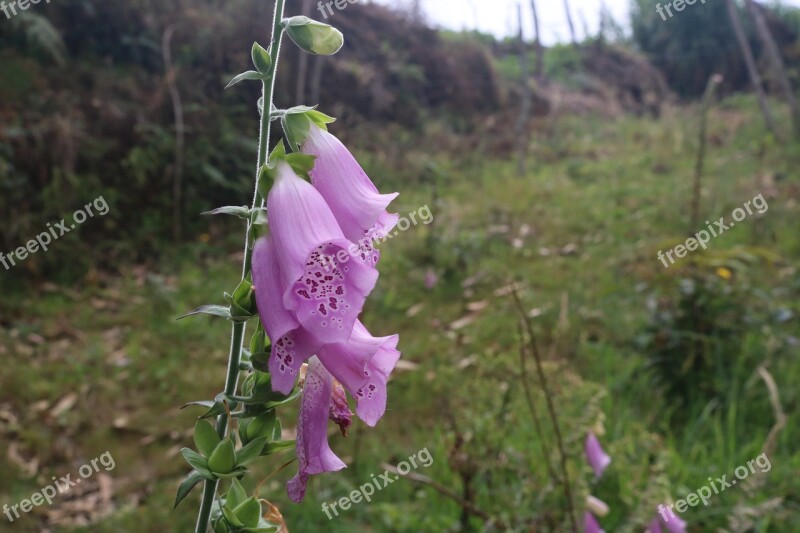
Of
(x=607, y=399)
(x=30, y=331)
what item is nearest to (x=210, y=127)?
(x=30, y=331)

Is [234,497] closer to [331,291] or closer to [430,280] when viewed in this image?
[331,291]

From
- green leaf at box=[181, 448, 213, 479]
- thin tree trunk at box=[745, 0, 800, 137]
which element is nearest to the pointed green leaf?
green leaf at box=[181, 448, 213, 479]

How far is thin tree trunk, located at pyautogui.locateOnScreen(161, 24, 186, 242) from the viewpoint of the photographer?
20.5 ft

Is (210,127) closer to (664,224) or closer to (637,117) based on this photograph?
(664,224)

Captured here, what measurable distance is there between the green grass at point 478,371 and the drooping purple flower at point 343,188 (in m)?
1.26

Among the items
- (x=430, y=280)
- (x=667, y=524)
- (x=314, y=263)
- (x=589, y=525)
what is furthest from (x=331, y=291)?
(x=430, y=280)

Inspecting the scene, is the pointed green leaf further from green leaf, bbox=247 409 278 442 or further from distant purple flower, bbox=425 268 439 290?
distant purple flower, bbox=425 268 439 290

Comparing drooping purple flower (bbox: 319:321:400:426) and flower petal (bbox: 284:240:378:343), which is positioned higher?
flower petal (bbox: 284:240:378:343)

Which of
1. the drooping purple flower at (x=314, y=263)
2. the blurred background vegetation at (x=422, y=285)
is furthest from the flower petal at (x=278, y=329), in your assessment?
the blurred background vegetation at (x=422, y=285)

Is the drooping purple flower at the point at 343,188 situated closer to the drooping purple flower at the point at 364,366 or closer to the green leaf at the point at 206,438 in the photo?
the drooping purple flower at the point at 364,366

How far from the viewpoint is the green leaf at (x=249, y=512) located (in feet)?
2.57

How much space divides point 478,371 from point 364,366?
2012 mm

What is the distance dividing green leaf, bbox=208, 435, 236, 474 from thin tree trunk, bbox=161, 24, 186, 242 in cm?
577

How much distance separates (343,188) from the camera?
0.81m
